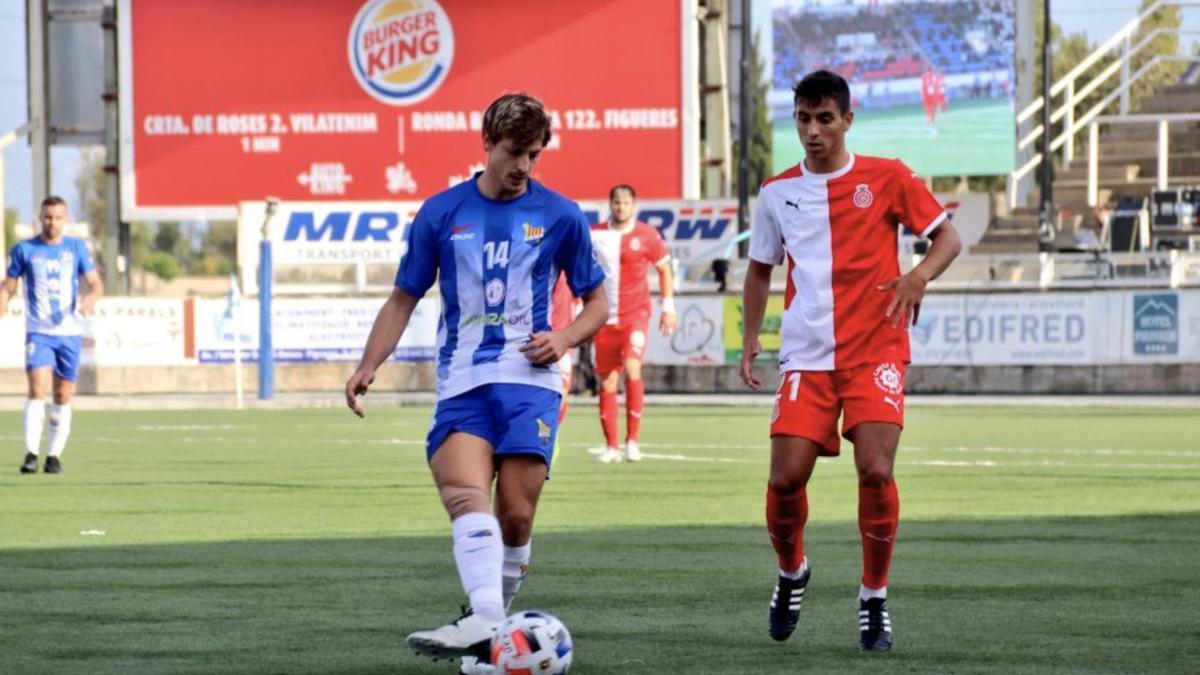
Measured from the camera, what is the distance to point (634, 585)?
10.2 metres

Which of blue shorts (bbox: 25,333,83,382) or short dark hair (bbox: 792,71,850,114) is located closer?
short dark hair (bbox: 792,71,850,114)

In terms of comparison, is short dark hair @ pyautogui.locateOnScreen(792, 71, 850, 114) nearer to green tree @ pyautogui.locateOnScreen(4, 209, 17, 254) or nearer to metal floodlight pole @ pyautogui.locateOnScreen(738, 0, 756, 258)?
metal floodlight pole @ pyautogui.locateOnScreen(738, 0, 756, 258)

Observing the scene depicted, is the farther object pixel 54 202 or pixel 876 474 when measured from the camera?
pixel 54 202

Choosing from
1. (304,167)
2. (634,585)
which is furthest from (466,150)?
(634,585)

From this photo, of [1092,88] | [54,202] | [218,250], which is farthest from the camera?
[218,250]

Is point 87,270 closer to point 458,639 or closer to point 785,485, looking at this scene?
point 785,485

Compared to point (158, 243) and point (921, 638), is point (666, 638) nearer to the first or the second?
point (921, 638)

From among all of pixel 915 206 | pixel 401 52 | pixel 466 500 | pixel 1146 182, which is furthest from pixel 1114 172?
pixel 466 500

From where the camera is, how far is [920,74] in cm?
4791

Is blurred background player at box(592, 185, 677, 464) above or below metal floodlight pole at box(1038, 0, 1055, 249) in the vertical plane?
below

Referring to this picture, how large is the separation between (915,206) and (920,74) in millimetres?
40216

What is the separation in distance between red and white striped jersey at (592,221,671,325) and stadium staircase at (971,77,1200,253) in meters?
24.9

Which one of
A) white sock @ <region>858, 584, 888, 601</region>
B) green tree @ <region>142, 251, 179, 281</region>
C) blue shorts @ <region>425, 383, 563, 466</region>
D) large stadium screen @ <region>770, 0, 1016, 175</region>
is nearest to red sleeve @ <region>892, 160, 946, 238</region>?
white sock @ <region>858, 584, 888, 601</region>

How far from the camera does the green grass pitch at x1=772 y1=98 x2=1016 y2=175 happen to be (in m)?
46.9
